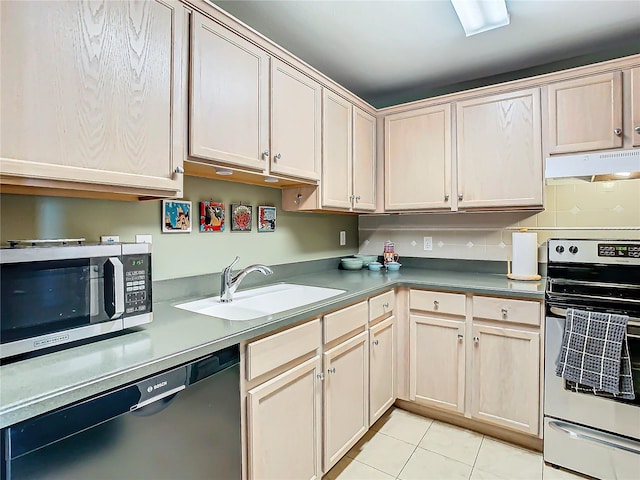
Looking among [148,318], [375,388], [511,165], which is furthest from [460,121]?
[148,318]

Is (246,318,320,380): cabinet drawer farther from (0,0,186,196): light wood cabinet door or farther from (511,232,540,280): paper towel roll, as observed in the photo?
(511,232,540,280): paper towel roll

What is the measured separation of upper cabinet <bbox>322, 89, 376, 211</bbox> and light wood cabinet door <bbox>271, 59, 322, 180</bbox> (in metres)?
0.09

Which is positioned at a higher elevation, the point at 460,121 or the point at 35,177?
the point at 460,121

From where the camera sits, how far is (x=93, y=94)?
3.59ft

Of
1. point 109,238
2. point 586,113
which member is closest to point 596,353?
point 586,113

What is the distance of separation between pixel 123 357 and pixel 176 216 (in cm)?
88

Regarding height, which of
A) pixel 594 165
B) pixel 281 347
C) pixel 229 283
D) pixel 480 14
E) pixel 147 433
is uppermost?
pixel 480 14

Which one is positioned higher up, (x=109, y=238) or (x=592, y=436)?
(x=109, y=238)

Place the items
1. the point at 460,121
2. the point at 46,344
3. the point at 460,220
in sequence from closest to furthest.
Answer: the point at 46,344 → the point at 460,121 → the point at 460,220

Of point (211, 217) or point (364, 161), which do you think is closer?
point (211, 217)

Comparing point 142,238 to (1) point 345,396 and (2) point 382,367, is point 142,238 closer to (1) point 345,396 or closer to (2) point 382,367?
(1) point 345,396

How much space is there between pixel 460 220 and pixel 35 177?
252cm

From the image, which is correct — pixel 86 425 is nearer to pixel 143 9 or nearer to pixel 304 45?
pixel 143 9

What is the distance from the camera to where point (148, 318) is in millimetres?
1186
